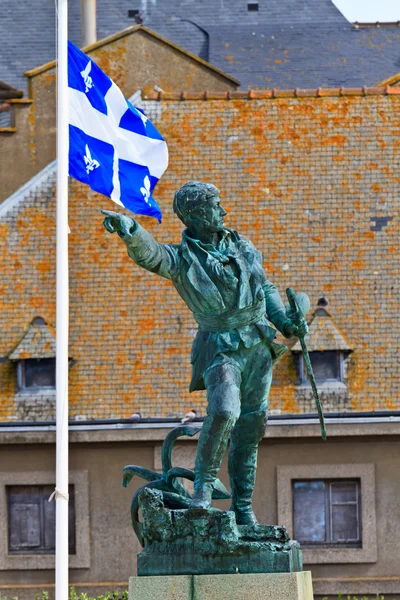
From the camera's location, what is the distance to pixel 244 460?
15.2 meters

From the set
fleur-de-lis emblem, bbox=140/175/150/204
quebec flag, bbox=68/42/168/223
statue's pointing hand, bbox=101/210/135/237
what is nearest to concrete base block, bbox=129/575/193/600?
statue's pointing hand, bbox=101/210/135/237

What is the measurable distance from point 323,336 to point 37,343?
5001 mm

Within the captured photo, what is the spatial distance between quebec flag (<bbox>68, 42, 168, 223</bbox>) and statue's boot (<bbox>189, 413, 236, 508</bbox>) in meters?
7.64

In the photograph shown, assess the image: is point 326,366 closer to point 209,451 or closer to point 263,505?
point 263,505

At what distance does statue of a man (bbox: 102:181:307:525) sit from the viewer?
1480 cm

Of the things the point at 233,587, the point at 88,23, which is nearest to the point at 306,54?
the point at 88,23

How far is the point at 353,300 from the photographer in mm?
36719

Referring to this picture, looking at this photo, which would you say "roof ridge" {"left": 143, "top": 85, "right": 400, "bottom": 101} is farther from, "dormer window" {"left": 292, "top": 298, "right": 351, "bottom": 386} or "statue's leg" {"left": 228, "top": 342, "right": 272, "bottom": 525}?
"statue's leg" {"left": 228, "top": 342, "right": 272, "bottom": 525}

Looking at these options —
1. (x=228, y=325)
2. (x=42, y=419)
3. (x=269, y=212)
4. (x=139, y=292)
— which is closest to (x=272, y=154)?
(x=269, y=212)

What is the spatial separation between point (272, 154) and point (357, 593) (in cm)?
835

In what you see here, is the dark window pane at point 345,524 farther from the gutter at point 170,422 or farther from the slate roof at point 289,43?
the slate roof at point 289,43

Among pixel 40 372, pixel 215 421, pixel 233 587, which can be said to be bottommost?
pixel 233 587

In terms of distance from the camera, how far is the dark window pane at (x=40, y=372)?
3616 centimetres

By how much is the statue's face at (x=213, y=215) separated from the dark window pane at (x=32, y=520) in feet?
68.7
